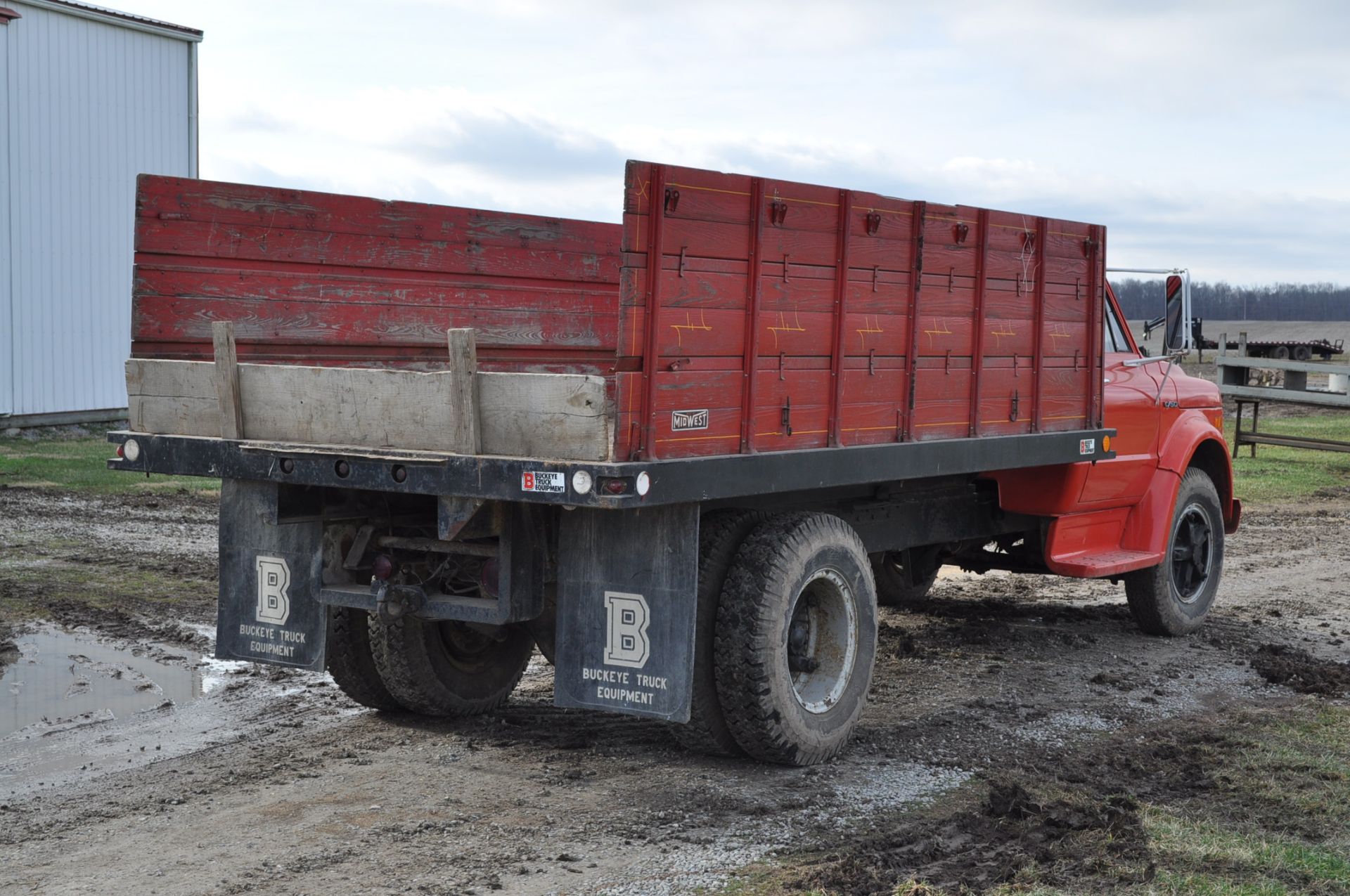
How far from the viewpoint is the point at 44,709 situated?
6.46 m

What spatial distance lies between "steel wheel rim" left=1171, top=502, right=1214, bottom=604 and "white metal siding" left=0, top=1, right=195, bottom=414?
16.2 m

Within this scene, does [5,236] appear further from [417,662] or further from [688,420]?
[688,420]

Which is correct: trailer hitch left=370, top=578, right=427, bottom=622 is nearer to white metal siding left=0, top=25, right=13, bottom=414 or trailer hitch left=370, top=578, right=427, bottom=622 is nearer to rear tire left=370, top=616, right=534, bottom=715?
rear tire left=370, top=616, right=534, bottom=715

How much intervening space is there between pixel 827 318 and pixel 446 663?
2254 millimetres

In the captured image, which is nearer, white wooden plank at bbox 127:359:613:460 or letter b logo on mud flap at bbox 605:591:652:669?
white wooden plank at bbox 127:359:613:460

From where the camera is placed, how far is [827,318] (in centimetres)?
542

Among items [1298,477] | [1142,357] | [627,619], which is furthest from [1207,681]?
[1298,477]

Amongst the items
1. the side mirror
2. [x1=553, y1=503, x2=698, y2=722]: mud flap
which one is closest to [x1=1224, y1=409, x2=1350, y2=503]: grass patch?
the side mirror

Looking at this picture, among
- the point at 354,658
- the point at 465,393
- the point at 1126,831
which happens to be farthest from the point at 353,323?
the point at 1126,831

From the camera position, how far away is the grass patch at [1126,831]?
14.1ft

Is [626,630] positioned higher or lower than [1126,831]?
higher

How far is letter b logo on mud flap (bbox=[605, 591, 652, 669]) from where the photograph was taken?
4996mm

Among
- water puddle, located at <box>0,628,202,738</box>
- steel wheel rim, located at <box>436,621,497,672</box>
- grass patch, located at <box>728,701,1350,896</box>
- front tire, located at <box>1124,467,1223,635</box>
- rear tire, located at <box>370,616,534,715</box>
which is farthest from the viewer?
front tire, located at <box>1124,467,1223,635</box>

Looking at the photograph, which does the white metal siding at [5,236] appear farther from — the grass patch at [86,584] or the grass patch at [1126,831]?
the grass patch at [1126,831]
